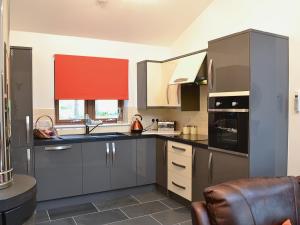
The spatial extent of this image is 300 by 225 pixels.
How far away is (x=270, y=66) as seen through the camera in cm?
259

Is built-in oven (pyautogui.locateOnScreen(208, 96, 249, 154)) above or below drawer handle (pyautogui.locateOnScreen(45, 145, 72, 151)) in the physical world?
above

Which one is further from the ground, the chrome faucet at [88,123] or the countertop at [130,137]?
the chrome faucet at [88,123]

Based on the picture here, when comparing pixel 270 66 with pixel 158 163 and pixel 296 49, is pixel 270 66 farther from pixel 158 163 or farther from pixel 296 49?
pixel 158 163

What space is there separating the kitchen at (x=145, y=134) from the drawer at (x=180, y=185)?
0.5 inches

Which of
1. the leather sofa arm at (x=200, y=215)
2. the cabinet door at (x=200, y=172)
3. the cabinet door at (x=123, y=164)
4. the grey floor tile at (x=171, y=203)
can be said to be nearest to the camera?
the leather sofa arm at (x=200, y=215)

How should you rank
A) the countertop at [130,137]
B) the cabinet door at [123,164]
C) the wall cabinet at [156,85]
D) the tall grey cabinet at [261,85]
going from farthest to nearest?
the wall cabinet at [156,85] < the cabinet door at [123,164] < the countertop at [130,137] < the tall grey cabinet at [261,85]

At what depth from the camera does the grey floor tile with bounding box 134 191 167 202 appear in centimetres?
376

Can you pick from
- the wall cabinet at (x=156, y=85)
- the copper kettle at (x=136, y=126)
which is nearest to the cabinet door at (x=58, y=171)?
the copper kettle at (x=136, y=126)

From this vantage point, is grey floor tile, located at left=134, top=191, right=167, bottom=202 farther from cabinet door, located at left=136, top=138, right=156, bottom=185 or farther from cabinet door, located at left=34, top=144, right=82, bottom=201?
cabinet door, located at left=34, top=144, right=82, bottom=201

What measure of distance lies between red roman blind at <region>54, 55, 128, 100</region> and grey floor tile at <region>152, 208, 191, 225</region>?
1863 millimetres

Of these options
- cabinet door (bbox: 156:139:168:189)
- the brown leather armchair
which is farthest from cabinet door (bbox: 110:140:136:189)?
the brown leather armchair

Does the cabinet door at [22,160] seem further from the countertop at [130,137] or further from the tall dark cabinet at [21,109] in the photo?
the countertop at [130,137]

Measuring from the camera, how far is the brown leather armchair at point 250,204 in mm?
1357

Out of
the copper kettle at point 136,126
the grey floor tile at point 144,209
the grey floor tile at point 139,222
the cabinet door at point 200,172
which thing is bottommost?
the grey floor tile at point 139,222
